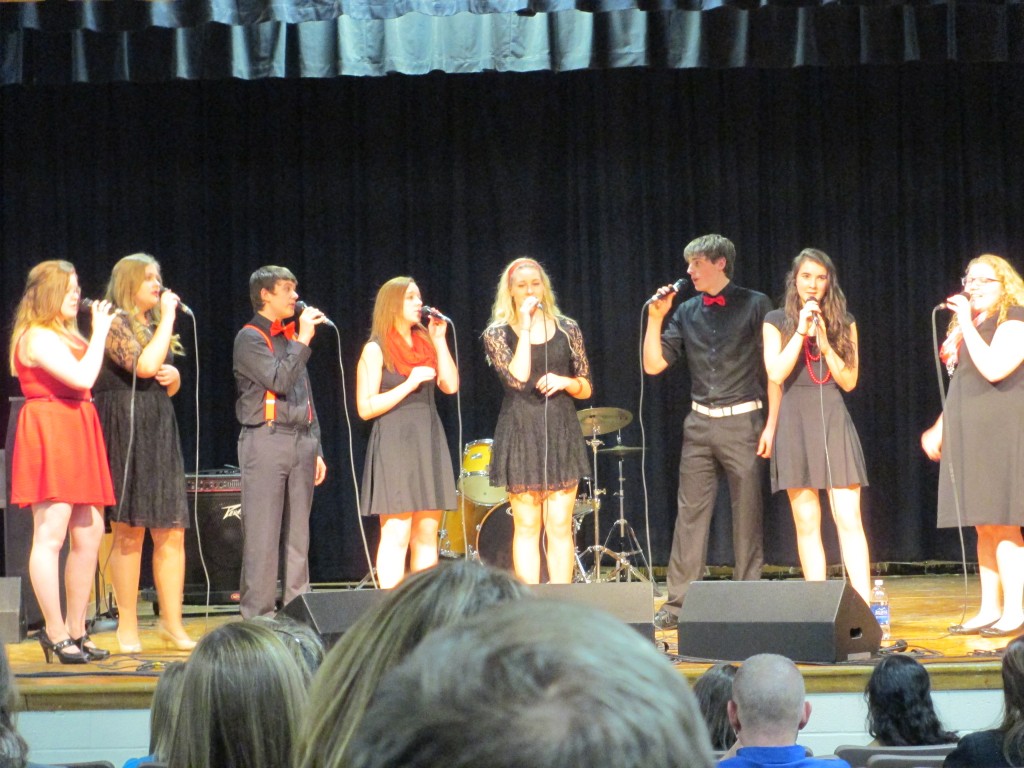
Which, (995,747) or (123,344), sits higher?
(123,344)

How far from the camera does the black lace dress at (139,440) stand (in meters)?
5.18

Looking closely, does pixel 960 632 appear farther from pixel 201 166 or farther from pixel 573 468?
pixel 201 166

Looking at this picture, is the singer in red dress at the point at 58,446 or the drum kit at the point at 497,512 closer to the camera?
the singer in red dress at the point at 58,446

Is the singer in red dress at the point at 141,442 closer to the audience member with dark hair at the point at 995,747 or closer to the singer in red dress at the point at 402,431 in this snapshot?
the singer in red dress at the point at 402,431

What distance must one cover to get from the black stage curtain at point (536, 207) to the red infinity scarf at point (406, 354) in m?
2.61

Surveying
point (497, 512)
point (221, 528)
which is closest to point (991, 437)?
point (497, 512)

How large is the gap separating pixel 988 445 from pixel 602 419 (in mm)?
2373

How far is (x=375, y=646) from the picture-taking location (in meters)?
1.05

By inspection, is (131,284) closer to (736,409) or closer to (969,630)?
(736,409)

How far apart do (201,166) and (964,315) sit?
16.9ft

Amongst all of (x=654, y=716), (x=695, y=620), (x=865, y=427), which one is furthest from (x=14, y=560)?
(x=654, y=716)

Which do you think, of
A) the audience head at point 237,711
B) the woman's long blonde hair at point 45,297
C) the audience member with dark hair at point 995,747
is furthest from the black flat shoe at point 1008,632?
the audience head at point 237,711

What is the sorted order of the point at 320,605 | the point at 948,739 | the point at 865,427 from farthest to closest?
the point at 865,427, the point at 320,605, the point at 948,739

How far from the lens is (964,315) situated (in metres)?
5.17
